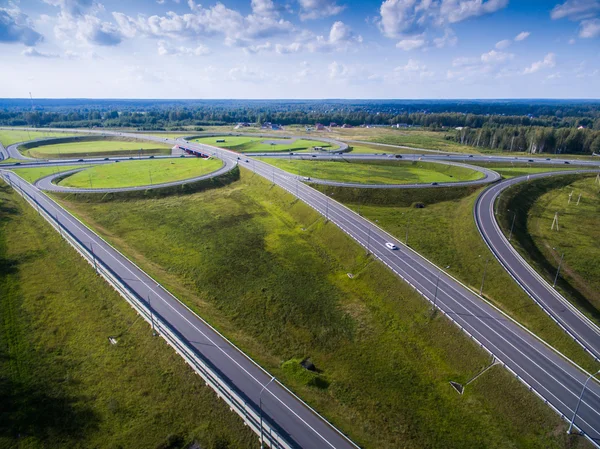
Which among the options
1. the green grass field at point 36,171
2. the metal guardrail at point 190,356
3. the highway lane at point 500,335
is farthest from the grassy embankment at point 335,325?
the green grass field at point 36,171

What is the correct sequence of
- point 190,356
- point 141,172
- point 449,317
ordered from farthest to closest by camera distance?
1. point 141,172
2. point 449,317
3. point 190,356

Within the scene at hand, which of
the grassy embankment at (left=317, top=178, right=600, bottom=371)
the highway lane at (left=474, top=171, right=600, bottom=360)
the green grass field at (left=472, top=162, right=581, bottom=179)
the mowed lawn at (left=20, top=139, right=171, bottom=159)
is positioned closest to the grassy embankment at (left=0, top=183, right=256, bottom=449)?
the grassy embankment at (left=317, top=178, right=600, bottom=371)

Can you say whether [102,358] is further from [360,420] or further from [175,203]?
[175,203]

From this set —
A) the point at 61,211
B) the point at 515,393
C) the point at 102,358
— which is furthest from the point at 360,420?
the point at 61,211

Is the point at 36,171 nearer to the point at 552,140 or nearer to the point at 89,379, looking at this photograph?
the point at 89,379

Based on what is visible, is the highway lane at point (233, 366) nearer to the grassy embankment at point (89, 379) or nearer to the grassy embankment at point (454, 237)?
the grassy embankment at point (89, 379)

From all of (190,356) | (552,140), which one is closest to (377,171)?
(190,356)
